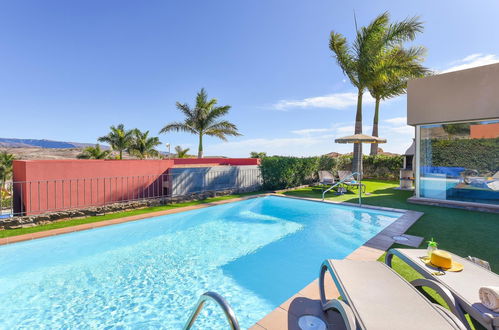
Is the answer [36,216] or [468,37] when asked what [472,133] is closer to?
[468,37]

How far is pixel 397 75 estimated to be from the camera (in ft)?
44.0

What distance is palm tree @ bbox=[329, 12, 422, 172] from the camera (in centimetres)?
1339

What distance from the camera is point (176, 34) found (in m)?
14.0

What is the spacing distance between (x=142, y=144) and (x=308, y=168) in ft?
75.5

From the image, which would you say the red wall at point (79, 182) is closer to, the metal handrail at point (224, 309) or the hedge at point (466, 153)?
the metal handrail at point (224, 309)

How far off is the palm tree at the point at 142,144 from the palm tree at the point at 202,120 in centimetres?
1009

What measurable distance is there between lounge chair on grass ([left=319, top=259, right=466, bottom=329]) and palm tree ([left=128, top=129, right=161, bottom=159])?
100 feet

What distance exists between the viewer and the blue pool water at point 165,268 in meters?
3.33

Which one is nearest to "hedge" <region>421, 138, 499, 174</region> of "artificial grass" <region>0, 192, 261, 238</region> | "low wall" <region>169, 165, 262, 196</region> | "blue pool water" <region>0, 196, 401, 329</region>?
"blue pool water" <region>0, 196, 401, 329</region>

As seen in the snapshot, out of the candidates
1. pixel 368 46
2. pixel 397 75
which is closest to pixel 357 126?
pixel 397 75

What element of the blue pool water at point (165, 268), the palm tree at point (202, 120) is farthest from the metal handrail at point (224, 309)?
the palm tree at point (202, 120)

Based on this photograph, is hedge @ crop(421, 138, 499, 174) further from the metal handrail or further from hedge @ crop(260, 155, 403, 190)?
the metal handrail

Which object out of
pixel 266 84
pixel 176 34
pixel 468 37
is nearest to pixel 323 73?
pixel 266 84

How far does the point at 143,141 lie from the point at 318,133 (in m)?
21.4
